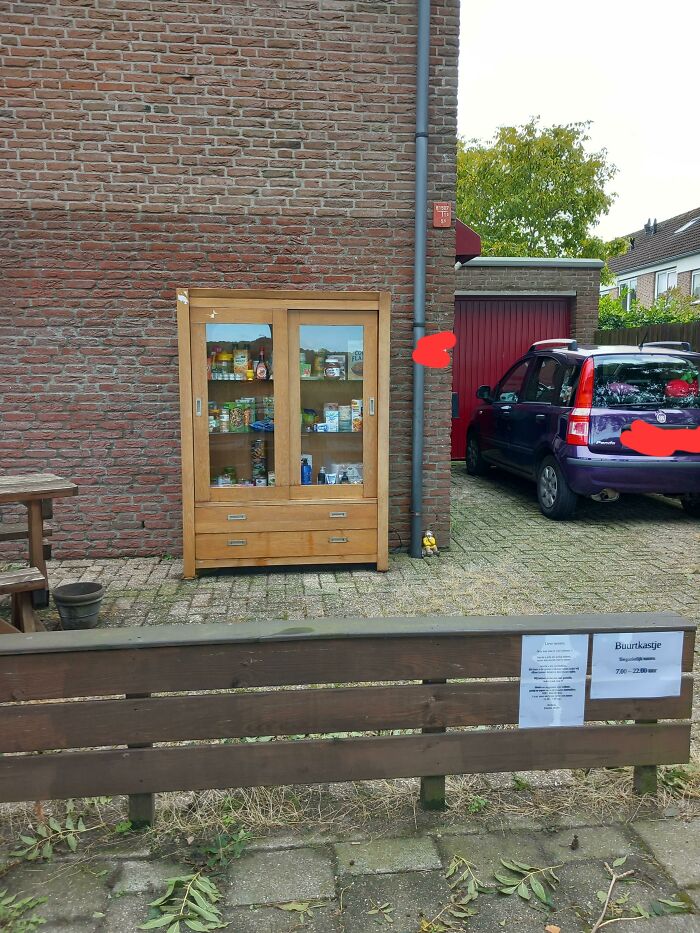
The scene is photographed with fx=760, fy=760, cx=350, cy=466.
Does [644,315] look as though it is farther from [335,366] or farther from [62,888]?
[62,888]

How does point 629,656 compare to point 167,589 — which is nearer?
point 629,656

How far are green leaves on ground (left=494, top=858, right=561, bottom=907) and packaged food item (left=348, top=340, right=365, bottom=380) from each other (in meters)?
4.21

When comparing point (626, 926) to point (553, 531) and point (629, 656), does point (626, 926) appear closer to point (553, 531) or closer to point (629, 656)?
point (629, 656)

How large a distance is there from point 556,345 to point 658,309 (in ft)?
46.5

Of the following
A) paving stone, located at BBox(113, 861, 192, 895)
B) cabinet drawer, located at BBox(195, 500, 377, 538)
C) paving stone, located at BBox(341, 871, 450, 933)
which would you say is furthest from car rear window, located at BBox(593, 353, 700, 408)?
paving stone, located at BBox(113, 861, 192, 895)

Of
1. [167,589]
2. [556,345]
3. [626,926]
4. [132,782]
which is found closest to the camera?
[626,926]

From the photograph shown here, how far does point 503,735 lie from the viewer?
302 centimetres

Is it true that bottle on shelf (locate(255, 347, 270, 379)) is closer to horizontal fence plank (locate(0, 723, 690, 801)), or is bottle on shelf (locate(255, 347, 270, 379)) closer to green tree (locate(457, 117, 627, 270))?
horizontal fence plank (locate(0, 723, 690, 801))

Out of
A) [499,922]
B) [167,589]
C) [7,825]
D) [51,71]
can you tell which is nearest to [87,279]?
[51,71]

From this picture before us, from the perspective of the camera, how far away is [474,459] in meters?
11.3

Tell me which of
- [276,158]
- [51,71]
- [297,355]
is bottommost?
[297,355]

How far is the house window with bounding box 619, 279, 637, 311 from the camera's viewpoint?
29.7 meters

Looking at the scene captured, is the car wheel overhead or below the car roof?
below

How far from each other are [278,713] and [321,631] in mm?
360
